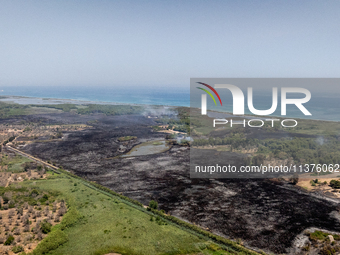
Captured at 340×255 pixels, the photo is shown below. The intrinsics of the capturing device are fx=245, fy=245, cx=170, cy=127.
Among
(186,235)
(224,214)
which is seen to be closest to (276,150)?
(224,214)

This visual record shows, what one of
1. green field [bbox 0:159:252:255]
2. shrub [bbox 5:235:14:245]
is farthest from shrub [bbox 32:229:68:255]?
shrub [bbox 5:235:14:245]

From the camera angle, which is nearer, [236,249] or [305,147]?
[236,249]

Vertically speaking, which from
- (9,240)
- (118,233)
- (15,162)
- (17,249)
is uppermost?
(15,162)

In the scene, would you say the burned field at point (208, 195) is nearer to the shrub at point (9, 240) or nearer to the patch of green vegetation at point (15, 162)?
the patch of green vegetation at point (15, 162)

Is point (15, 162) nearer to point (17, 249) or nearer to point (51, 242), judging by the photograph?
point (17, 249)

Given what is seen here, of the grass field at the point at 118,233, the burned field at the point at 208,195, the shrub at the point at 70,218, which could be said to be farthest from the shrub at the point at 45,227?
the burned field at the point at 208,195

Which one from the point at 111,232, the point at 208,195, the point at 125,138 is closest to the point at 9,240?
the point at 111,232

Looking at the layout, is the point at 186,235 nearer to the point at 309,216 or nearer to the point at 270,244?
the point at 270,244

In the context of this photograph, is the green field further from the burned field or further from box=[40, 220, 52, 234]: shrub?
the burned field
